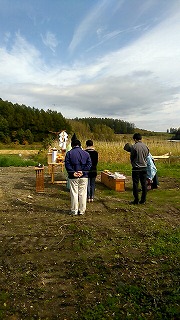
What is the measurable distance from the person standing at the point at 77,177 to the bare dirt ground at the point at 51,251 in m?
0.27

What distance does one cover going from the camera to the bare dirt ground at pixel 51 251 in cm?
314

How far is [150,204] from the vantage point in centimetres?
763

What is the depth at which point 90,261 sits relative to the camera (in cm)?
413

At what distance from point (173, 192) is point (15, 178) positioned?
6346 millimetres

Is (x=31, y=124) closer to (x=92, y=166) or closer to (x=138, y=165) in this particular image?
(x=92, y=166)

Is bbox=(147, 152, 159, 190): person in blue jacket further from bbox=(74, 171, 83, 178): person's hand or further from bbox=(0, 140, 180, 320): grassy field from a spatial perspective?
bbox=(74, 171, 83, 178): person's hand

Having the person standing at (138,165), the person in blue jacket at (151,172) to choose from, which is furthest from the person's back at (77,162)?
the person in blue jacket at (151,172)

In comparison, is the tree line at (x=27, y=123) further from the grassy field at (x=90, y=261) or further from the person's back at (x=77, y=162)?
the grassy field at (x=90, y=261)

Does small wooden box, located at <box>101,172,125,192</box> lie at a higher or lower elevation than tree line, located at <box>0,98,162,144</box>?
lower

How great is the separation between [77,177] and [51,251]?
7.13ft

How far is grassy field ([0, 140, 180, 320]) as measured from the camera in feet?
10.0

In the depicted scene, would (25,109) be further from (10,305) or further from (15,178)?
(10,305)

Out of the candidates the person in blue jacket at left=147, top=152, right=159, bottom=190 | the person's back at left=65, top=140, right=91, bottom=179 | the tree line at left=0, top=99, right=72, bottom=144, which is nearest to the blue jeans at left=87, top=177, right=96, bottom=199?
the person's back at left=65, top=140, right=91, bottom=179

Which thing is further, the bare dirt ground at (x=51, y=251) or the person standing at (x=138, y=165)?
the person standing at (x=138, y=165)
